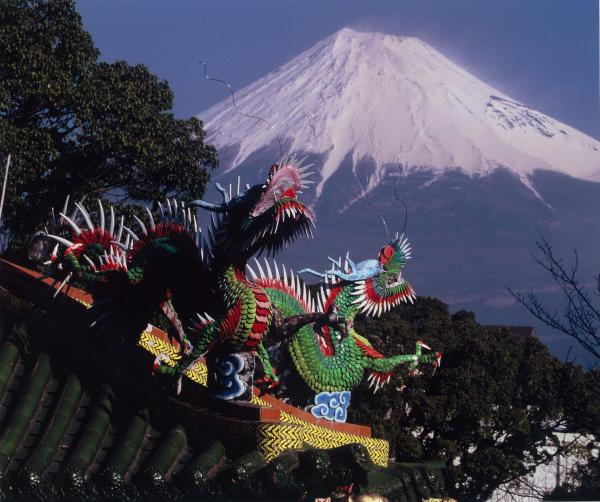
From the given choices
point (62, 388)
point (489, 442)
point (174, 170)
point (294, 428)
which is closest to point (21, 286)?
point (62, 388)

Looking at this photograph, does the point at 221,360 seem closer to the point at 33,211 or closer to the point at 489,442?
the point at 33,211

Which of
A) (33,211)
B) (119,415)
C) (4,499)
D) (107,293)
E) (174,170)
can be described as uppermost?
(174,170)

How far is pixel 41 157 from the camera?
44.9 ft

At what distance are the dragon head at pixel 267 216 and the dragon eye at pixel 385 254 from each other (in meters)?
3.80

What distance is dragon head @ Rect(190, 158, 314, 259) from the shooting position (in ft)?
25.5

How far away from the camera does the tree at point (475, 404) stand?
17203mm

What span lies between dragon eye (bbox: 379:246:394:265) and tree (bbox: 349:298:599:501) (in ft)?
16.2

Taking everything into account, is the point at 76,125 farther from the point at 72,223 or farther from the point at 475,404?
the point at 475,404

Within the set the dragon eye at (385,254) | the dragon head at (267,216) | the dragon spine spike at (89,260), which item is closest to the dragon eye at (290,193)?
the dragon head at (267,216)

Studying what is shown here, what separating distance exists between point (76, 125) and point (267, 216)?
723 centimetres

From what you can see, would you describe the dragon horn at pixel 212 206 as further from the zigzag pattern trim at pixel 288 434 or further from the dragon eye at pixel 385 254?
the dragon eye at pixel 385 254

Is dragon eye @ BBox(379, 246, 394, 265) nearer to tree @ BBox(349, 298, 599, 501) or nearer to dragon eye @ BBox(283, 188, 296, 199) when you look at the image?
dragon eye @ BBox(283, 188, 296, 199)

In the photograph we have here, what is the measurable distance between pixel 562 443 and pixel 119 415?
47.6 feet

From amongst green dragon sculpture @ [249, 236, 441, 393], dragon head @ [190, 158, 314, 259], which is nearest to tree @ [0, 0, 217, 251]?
green dragon sculpture @ [249, 236, 441, 393]
